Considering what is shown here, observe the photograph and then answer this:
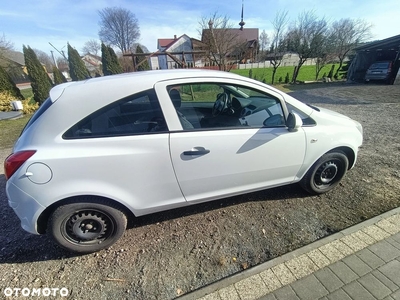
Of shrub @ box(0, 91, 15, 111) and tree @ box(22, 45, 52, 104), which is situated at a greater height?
tree @ box(22, 45, 52, 104)

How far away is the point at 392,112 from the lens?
21.8ft

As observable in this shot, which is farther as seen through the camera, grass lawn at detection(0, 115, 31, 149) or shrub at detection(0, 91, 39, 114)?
shrub at detection(0, 91, 39, 114)

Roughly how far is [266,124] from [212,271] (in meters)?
1.55

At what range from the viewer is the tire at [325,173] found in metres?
2.54

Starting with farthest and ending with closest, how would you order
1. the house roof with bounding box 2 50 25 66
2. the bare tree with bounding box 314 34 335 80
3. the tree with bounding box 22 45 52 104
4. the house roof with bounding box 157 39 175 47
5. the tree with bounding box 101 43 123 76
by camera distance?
the house roof with bounding box 157 39 175 47
the house roof with bounding box 2 50 25 66
the bare tree with bounding box 314 34 335 80
the tree with bounding box 101 43 123 76
the tree with bounding box 22 45 52 104

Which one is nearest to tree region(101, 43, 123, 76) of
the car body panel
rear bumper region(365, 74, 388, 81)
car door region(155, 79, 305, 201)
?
the car body panel

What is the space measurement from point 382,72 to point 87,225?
18.4 meters

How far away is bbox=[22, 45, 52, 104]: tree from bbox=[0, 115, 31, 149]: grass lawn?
12.1 ft

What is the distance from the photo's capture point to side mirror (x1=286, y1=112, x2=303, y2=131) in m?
2.08

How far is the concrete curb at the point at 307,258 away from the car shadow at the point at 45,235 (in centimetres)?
74

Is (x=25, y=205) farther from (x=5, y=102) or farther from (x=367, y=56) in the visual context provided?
(x=367, y=56)

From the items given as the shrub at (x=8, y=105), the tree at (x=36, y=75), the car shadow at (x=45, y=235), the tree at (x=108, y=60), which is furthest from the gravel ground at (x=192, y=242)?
the tree at (x=108, y=60)

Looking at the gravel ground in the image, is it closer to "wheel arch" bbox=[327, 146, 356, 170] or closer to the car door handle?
"wheel arch" bbox=[327, 146, 356, 170]

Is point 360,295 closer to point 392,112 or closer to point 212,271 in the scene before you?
point 212,271
